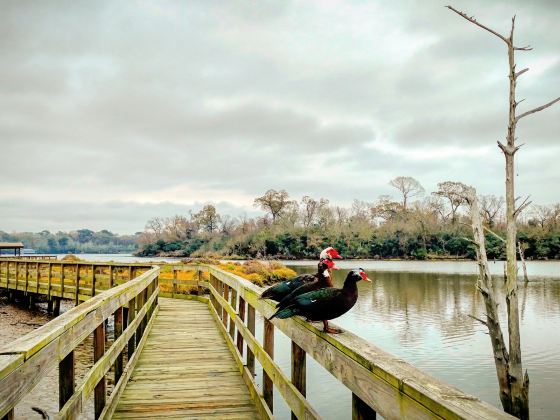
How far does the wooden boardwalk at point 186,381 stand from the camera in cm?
447

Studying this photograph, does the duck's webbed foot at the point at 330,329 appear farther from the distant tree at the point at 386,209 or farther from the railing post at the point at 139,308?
the distant tree at the point at 386,209

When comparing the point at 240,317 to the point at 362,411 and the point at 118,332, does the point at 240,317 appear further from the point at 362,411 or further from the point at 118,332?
the point at 362,411

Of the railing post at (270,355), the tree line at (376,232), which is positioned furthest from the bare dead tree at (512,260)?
the tree line at (376,232)

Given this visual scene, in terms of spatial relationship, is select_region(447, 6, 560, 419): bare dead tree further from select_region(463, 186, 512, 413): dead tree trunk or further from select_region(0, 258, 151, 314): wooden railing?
select_region(0, 258, 151, 314): wooden railing

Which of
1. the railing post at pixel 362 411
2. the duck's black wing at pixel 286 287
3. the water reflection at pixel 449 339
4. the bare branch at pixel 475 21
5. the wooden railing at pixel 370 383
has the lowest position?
the water reflection at pixel 449 339

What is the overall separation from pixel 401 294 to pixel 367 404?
88.1 ft

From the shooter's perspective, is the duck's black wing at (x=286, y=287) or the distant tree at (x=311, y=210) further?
the distant tree at (x=311, y=210)

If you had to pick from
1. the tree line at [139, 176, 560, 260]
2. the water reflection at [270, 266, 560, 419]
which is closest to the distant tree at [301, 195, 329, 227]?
the tree line at [139, 176, 560, 260]

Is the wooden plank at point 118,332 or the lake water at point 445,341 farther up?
the wooden plank at point 118,332

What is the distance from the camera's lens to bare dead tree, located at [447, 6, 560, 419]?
891 cm

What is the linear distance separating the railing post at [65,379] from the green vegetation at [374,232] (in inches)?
2502

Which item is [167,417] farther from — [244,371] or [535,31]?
[535,31]

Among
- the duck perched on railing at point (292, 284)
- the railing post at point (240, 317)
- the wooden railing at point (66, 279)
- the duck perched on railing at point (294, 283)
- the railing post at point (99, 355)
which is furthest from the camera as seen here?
the wooden railing at point (66, 279)

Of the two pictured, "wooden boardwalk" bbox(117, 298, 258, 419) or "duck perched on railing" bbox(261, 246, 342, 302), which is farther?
"wooden boardwalk" bbox(117, 298, 258, 419)
